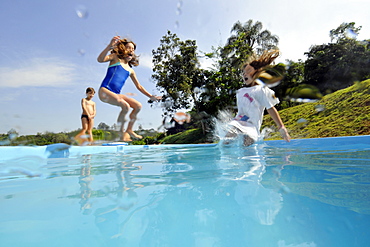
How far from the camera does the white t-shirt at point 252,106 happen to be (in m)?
3.90

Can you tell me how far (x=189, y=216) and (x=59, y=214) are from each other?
2.02 feet

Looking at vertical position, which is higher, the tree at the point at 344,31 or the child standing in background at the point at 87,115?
the tree at the point at 344,31

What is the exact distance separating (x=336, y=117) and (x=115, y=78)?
775 cm

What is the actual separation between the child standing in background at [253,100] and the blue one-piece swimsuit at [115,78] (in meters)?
1.99

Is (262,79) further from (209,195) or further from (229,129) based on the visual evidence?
(209,195)

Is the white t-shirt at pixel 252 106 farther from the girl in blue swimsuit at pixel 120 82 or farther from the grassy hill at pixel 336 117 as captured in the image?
the grassy hill at pixel 336 117

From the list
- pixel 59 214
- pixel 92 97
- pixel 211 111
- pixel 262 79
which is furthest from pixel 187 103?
pixel 59 214

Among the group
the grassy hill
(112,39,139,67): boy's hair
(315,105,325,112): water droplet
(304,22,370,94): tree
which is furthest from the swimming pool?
(304,22,370,94): tree

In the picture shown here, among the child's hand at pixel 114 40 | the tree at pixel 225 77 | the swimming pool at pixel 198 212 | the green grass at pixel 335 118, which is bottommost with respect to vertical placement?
the swimming pool at pixel 198 212

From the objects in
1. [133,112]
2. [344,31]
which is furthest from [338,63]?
[133,112]

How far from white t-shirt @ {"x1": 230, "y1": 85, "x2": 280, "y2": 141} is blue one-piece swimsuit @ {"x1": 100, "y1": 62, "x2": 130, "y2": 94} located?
2.00 metres

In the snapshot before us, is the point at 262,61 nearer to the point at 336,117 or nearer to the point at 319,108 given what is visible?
the point at 336,117

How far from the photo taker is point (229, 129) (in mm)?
4219

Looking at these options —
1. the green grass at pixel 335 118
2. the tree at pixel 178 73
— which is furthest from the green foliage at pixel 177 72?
the green grass at pixel 335 118
